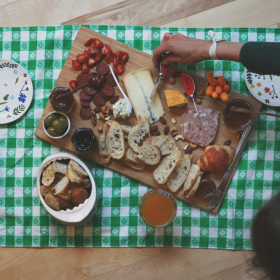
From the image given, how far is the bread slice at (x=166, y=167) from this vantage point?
1.63 metres

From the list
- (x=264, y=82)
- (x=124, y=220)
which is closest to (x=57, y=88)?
(x=124, y=220)

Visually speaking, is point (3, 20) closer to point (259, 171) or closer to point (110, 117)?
point (110, 117)

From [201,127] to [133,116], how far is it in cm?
36

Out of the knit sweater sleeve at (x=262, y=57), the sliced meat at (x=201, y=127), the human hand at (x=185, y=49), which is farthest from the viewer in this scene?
the sliced meat at (x=201, y=127)

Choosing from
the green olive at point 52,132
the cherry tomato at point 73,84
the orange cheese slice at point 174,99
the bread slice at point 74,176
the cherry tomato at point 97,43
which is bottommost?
the bread slice at point 74,176

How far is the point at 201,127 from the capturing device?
5.49 feet

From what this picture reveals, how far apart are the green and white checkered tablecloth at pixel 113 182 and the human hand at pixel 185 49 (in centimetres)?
16

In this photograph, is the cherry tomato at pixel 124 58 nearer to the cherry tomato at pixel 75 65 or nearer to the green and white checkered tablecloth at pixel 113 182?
the green and white checkered tablecloth at pixel 113 182

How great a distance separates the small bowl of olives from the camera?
163cm

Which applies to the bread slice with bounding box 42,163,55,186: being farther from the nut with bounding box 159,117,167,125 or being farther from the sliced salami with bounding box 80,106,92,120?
the nut with bounding box 159,117,167,125

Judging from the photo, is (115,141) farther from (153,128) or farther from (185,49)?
(185,49)

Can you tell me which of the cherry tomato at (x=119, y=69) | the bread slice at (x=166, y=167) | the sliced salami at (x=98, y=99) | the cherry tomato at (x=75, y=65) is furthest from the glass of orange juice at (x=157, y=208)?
the cherry tomato at (x=75, y=65)

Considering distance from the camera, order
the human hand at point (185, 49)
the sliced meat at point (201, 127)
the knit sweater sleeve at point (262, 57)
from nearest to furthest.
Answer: the knit sweater sleeve at point (262, 57)
the human hand at point (185, 49)
the sliced meat at point (201, 127)

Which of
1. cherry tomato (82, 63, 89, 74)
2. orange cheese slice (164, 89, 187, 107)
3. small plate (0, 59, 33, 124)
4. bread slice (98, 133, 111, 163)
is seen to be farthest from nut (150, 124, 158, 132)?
small plate (0, 59, 33, 124)
